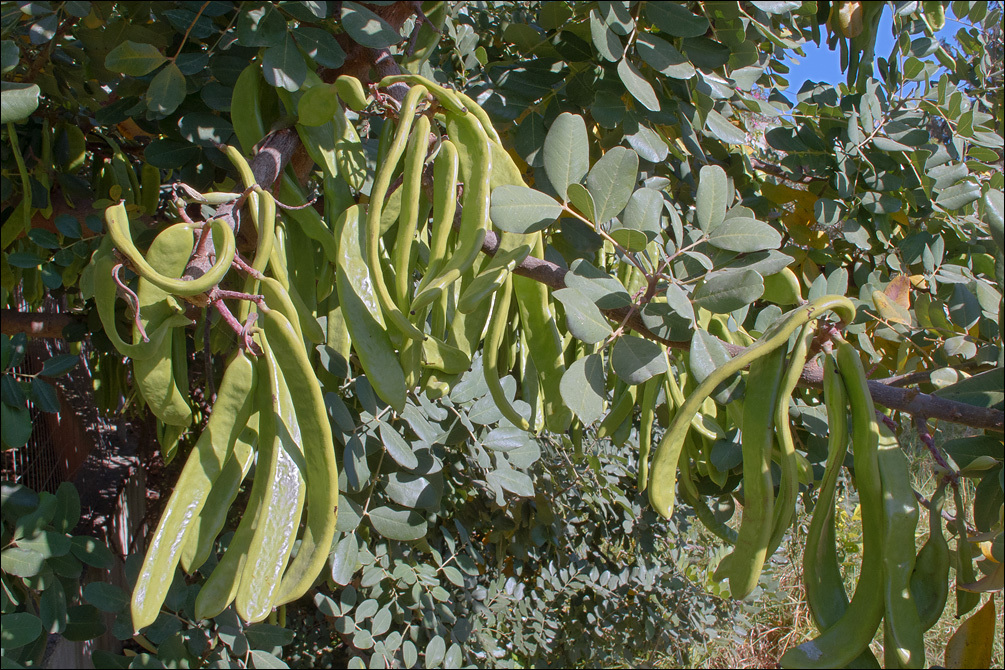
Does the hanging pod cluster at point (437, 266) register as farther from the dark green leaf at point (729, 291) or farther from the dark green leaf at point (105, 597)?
the dark green leaf at point (105, 597)

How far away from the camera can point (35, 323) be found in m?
1.30

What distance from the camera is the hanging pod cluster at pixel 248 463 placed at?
0.55 m

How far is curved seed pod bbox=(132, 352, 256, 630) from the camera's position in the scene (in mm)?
562

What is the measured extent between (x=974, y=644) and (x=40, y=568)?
44.0 inches

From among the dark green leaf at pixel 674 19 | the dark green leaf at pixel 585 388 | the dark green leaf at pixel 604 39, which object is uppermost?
the dark green leaf at pixel 674 19

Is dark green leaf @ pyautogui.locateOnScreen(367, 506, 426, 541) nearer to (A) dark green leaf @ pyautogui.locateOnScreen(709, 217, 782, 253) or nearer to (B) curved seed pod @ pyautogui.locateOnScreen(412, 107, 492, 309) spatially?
(B) curved seed pod @ pyautogui.locateOnScreen(412, 107, 492, 309)

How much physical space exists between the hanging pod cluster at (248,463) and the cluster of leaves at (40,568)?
0.46 meters

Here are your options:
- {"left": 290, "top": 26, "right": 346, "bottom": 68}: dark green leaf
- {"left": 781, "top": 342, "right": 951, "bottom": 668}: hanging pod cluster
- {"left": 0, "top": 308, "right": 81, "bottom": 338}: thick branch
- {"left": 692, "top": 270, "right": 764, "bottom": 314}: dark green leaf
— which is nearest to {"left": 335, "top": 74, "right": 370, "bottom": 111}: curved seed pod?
{"left": 290, "top": 26, "right": 346, "bottom": 68}: dark green leaf

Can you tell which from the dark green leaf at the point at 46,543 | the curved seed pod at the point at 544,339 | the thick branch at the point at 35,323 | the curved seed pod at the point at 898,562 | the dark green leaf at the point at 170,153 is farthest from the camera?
the thick branch at the point at 35,323

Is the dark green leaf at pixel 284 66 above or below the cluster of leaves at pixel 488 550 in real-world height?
above

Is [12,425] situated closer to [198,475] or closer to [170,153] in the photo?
[170,153]

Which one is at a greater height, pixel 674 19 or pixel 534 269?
pixel 674 19

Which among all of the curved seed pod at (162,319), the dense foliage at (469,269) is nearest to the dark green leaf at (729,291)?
the dense foliage at (469,269)

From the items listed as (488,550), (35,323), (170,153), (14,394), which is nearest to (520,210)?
(170,153)
